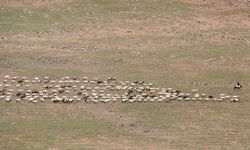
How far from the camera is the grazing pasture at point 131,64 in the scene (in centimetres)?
3506

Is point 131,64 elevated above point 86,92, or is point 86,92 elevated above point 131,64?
point 131,64

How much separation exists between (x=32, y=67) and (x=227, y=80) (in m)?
15.0

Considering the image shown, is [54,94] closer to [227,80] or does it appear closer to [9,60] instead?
[9,60]

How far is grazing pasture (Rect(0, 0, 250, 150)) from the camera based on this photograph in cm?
3506

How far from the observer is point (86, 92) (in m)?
42.4

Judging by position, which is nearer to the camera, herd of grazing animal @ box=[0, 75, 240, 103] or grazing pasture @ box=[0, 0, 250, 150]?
grazing pasture @ box=[0, 0, 250, 150]

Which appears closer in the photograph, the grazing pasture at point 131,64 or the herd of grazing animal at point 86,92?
the grazing pasture at point 131,64

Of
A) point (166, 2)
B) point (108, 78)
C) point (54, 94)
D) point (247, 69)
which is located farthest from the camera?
point (166, 2)

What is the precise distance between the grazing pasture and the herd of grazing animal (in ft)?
1.99

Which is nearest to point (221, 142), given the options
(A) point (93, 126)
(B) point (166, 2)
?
(A) point (93, 126)

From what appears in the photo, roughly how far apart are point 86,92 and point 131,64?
27.1 ft

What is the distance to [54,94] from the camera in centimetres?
4188

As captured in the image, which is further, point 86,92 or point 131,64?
point 131,64

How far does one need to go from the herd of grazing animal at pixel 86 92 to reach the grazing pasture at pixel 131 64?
606 mm
